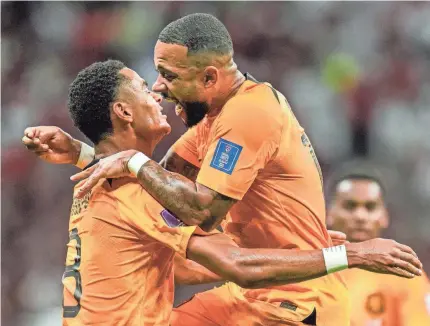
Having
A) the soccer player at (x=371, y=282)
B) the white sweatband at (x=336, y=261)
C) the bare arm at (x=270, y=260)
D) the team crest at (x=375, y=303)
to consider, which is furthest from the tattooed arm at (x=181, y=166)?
the team crest at (x=375, y=303)

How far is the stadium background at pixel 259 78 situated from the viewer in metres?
6.61

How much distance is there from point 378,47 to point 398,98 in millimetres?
531

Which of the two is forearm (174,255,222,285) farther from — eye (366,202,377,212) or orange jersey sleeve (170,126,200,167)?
eye (366,202,377,212)

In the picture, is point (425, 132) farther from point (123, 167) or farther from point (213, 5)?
point (123, 167)

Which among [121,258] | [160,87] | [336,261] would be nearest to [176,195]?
[121,258]

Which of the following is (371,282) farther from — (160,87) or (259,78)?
(259,78)

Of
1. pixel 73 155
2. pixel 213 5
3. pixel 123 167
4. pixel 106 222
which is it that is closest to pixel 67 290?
pixel 106 222

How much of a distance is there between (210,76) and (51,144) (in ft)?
3.41

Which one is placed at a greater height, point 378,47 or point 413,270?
point 378,47

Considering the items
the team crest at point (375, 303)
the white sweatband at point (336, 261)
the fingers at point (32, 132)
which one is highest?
the fingers at point (32, 132)

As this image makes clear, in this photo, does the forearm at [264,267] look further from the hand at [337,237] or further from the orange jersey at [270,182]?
the hand at [337,237]

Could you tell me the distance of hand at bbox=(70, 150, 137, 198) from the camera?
10.0ft

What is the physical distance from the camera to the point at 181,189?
10.1 ft

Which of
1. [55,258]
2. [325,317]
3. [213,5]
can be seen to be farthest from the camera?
[213,5]
